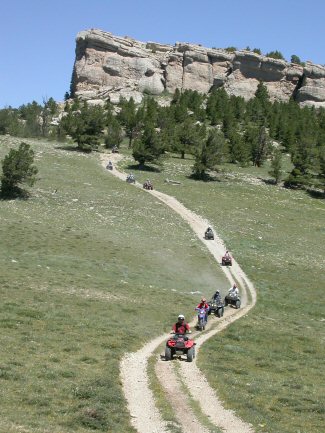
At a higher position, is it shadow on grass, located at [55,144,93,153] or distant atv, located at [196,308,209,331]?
shadow on grass, located at [55,144,93,153]

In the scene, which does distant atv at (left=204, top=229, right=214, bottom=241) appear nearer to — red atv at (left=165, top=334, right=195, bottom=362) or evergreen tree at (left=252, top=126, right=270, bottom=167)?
red atv at (left=165, top=334, right=195, bottom=362)

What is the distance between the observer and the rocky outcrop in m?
157

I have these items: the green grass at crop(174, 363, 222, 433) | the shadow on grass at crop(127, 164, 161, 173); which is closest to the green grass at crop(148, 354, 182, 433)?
the green grass at crop(174, 363, 222, 433)

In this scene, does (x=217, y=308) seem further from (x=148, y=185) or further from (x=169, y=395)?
(x=148, y=185)

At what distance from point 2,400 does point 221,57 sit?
161442 millimetres

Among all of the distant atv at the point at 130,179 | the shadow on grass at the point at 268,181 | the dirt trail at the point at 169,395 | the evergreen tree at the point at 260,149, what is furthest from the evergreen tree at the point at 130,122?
the dirt trail at the point at 169,395

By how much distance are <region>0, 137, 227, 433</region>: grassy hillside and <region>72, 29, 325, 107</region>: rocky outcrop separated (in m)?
82.1

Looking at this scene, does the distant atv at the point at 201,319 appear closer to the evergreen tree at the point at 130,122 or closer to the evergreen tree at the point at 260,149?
the evergreen tree at the point at 260,149

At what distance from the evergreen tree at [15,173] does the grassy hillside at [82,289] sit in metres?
2.45

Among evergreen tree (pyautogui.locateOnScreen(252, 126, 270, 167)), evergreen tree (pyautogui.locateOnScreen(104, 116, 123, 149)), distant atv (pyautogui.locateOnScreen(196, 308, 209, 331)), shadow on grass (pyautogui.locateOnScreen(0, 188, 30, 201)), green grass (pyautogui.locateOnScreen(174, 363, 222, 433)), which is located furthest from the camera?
evergreen tree (pyautogui.locateOnScreen(104, 116, 123, 149))

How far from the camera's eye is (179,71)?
16462 cm

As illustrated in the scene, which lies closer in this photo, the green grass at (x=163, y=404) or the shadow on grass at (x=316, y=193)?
the green grass at (x=163, y=404)

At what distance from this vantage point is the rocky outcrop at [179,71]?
157 metres

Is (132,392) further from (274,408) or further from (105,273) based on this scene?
(105,273)
